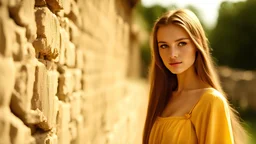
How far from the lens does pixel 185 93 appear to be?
7.02 ft

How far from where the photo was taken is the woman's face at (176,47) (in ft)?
6.68

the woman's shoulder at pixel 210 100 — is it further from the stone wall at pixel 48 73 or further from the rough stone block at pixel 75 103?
the rough stone block at pixel 75 103

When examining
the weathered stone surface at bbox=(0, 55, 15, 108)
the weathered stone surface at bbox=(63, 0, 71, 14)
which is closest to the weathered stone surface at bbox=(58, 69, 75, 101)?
the weathered stone surface at bbox=(63, 0, 71, 14)

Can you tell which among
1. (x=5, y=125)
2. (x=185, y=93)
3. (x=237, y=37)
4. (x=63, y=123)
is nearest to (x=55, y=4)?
(x=63, y=123)

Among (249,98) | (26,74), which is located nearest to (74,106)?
(26,74)

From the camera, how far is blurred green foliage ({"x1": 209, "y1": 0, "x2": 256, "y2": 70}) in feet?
65.4

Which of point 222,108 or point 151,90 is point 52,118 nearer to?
point 151,90

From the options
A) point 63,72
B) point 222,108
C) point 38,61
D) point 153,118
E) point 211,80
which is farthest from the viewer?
point 63,72

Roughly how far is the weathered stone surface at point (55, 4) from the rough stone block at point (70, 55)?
383 mm

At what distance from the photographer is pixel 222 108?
190 centimetres

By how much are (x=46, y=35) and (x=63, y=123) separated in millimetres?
676

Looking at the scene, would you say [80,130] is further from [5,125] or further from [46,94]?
[5,125]

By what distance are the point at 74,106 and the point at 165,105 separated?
2.36 feet

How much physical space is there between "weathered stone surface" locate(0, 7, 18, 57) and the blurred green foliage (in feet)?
62.2
